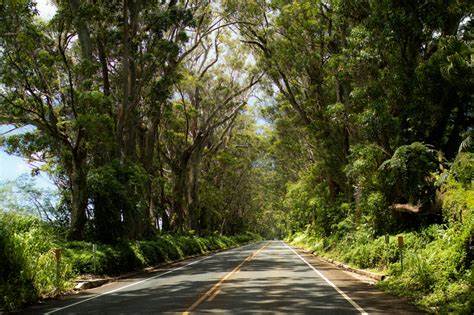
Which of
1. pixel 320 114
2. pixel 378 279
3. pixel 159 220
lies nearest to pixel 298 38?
pixel 320 114

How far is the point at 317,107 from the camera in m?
29.8

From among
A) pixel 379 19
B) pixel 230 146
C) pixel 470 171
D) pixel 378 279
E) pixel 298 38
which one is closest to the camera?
pixel 470 171

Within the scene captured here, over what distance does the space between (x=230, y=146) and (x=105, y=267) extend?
111ft

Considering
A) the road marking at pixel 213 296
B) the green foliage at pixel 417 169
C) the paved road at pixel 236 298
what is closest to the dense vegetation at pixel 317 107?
the green foliage at pixel 417 169

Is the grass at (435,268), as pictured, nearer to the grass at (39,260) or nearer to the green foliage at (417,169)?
the green foliage at (417,169)

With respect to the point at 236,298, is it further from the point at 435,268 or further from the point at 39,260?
the point at 39,260

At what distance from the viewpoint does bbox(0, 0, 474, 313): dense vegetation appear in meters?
14.3

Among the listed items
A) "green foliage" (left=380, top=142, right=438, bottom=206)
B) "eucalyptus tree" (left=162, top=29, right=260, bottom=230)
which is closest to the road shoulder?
"green foliage" (left=380, top=142, right=438, bottom=206)

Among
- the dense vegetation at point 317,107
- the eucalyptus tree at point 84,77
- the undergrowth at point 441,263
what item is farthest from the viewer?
the eucalyptus tree at point 84,77

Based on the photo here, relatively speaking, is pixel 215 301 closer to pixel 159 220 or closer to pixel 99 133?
pixel 99 133

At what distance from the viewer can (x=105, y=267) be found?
57.4 ft

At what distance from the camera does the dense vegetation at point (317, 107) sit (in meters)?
14.3

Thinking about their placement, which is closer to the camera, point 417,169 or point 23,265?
point 23,265

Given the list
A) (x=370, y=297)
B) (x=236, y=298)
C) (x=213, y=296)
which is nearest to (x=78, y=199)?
(x=213, y=296)
